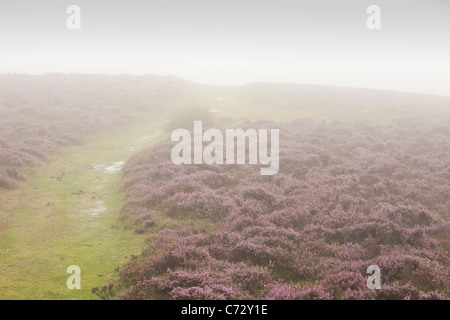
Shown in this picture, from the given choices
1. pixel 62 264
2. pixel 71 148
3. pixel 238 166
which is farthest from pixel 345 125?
pixel 62 264

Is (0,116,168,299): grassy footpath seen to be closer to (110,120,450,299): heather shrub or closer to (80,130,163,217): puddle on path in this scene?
(80,130,163,217): puddle on path

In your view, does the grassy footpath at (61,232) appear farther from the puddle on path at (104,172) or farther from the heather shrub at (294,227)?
the heather shrub at (294,227)

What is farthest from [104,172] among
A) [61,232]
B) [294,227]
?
[294,227]

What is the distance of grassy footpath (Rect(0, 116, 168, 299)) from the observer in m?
8.49

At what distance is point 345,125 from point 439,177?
16.3 metres

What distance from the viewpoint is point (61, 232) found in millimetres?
12305

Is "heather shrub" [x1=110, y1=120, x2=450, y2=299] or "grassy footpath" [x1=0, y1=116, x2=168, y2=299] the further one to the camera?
"grassy footpath" [x1=0, y1=116, x2=168, y2=299]

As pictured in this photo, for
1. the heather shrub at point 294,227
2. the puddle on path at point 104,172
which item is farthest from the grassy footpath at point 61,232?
the heather shrub at point 294,227

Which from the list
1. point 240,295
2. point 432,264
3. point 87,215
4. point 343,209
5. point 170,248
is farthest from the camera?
point 87,215

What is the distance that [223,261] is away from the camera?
913 centimetres

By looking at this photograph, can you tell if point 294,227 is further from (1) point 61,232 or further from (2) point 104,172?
(2) point 104,172

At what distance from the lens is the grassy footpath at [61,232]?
8.49m

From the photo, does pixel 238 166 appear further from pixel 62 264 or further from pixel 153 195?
pixel 62 264

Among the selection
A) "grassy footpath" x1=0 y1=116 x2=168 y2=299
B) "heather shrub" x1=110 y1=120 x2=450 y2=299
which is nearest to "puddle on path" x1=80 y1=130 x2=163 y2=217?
"grassy footpath" x1=0 y1=116 x2=168 y2=299
